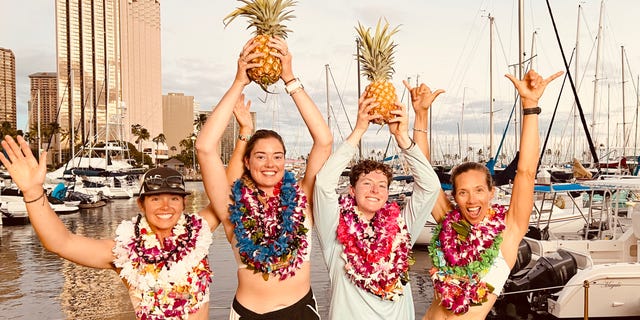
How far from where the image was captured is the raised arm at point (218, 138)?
10.6 ft

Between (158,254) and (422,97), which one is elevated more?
(422,97)

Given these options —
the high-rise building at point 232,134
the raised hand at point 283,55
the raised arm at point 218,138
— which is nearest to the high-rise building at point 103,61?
the high-rise building at point 232,134

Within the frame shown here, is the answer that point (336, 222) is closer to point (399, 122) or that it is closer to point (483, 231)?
point (399, 122)

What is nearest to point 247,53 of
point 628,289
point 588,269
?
point 588,269

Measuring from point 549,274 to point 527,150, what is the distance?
23.0 feet

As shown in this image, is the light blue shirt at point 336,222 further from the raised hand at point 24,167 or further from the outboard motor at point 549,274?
the outboard motor at point 549,274

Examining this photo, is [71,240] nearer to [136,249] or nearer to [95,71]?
[136,249]

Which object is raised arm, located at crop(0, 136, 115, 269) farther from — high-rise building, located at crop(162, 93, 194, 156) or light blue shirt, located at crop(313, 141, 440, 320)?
high-rise building, located at crop(162, 93, 194, 156)

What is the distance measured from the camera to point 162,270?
310cm

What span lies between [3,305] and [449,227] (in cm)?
1263

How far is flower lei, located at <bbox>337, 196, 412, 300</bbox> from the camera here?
3.19m

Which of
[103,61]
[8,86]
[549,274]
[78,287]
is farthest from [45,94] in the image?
[549,274]

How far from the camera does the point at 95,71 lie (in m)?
106

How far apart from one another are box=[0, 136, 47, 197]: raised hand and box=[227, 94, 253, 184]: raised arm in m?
1.17
